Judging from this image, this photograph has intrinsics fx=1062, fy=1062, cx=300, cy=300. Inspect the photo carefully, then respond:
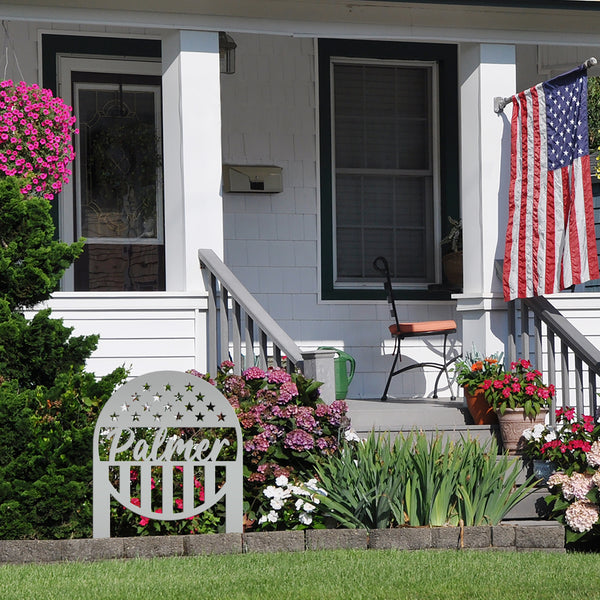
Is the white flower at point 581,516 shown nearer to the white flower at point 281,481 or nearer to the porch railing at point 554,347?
the porch railing at point 554,347

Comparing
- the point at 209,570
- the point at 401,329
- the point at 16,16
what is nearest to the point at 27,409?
the point at 209,570

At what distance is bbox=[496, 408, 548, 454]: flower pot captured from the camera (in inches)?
256

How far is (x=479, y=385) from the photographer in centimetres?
666

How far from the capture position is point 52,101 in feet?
21.2

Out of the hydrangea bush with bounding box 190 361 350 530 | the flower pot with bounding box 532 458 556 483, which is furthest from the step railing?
the flower pot with bounding box 532 458 556 483

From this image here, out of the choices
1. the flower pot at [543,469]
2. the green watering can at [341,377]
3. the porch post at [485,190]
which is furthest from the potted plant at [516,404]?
the green watering can at [341,377]

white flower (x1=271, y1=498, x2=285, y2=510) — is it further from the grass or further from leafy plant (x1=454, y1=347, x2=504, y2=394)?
leafy plant (x1=454, y1=347, x2=504, y2=394)

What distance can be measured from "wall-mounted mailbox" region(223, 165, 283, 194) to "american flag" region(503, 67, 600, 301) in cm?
Answer: 231

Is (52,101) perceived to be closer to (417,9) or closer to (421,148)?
(417,9)

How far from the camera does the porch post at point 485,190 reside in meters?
7.11

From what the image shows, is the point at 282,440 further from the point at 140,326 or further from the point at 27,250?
the point at 27,250

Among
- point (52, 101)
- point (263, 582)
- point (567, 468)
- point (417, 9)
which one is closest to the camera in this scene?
point (263, 582)

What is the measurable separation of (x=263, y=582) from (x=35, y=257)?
2.18 meters

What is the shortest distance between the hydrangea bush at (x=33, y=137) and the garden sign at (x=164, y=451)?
66.5 inches
